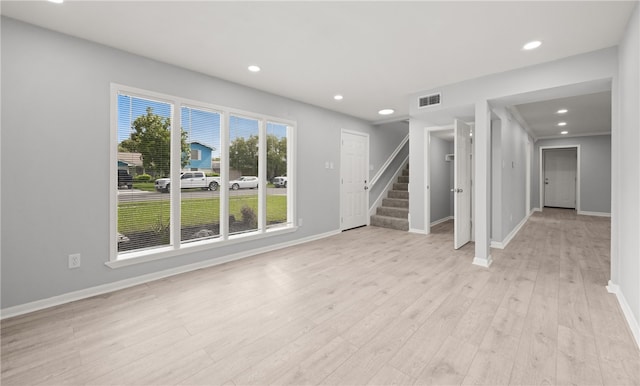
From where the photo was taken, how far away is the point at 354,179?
611 centimetres

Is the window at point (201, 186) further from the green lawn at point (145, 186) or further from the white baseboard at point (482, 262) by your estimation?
the white baseboard at point (482, 262)

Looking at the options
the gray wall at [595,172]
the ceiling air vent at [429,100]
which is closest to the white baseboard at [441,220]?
the ceiling air vent at [429,100]

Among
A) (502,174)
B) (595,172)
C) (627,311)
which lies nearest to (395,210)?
(502,174)

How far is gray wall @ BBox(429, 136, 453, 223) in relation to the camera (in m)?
6.35

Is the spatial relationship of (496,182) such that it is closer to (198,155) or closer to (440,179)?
(440,179)

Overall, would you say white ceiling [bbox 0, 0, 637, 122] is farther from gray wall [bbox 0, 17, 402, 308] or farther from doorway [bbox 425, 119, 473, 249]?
doorway [bbox 425, 119, 473, 249]

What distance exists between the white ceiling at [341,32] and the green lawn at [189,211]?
1677mm

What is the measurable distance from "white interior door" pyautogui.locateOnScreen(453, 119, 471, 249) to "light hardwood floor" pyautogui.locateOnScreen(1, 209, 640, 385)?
3.32ft

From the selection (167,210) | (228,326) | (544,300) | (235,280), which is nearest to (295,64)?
(167,210)

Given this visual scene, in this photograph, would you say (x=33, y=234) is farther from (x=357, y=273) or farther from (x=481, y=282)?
(x=481, y=282)

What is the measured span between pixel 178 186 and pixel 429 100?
147 inches

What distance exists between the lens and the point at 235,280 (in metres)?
3.11

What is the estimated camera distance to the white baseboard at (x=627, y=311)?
6.40ft

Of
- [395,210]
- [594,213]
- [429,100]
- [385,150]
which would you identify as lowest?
[594,213]
